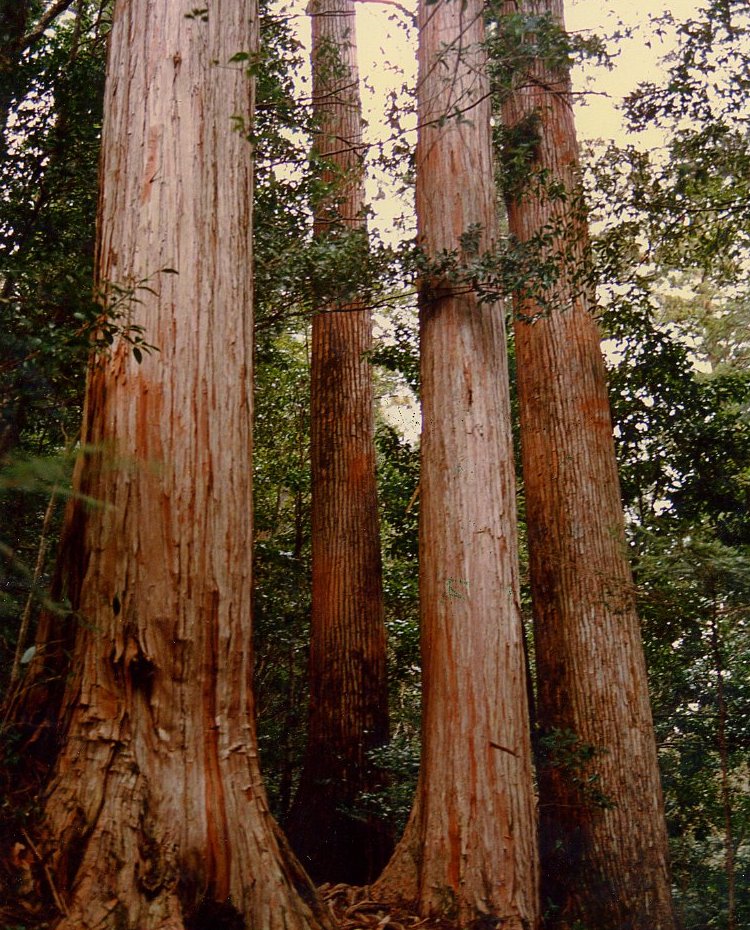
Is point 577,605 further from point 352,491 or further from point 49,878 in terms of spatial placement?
point 49,878

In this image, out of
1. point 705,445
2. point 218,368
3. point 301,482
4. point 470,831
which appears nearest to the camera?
point 218,368

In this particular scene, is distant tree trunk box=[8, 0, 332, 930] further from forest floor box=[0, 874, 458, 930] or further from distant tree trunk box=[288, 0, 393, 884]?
distant tree trunk box=[288, 0, 393, 884]

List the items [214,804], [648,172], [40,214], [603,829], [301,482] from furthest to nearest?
[301,482] → [648,172] → [40,214] → [603,829] → [214,804]

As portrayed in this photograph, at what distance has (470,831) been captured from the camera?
17.7 feet

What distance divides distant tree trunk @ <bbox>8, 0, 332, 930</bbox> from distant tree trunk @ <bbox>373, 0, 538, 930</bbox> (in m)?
1.52

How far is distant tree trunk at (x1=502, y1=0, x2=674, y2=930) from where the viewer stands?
23.0ft

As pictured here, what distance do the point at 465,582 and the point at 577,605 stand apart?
7.16ft

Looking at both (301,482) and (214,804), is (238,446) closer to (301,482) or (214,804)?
(214,804)

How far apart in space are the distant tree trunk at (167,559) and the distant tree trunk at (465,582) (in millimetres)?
1517

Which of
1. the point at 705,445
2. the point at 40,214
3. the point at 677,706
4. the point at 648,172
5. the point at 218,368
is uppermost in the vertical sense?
the point at 648,172

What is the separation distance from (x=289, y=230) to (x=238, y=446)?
14.6ft

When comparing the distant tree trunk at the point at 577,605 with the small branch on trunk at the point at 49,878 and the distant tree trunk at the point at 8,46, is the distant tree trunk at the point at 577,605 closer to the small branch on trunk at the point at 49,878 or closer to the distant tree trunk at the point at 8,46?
the distant tree trunk at the point at 8,46

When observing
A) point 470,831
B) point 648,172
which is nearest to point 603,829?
point 470,831

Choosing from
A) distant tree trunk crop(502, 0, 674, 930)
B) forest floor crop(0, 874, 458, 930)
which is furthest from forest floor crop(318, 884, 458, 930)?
distant tree trunk crop(502, 0, 674, 930)
